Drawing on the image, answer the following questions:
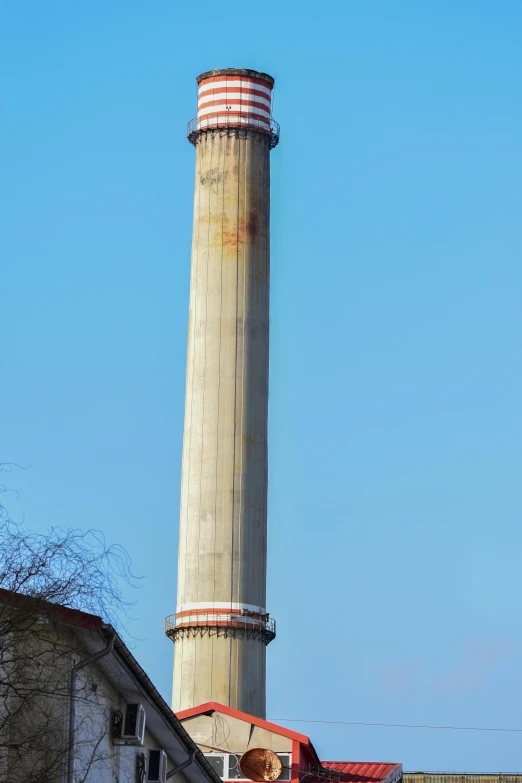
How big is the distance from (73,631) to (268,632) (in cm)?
3208

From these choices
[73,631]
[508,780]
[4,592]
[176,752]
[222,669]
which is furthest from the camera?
[508,780]

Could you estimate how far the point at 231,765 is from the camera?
37.0 metres

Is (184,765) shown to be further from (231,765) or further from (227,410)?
(227,410)

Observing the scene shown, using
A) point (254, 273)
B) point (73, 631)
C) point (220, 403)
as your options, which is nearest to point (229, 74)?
point (254, 273)

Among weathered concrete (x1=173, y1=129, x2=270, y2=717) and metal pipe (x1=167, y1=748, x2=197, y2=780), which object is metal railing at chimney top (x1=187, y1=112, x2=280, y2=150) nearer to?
weathered concrete (x1=173, y1=129, x2=270, y2=717)

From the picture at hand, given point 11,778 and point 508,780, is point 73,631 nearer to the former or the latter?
point 11,778

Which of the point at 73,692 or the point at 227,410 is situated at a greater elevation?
the point at 227,410

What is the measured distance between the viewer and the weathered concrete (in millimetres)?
50781

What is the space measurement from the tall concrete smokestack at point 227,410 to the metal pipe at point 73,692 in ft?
98.6

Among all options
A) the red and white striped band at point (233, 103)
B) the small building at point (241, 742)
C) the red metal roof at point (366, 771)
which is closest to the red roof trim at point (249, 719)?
the small building at point (241, 742)

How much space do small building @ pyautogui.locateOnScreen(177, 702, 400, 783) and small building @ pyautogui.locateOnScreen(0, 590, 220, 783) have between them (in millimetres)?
11821

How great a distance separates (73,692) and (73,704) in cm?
23

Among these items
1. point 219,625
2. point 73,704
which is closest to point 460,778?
point 219,625

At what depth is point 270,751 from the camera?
3656 cm
